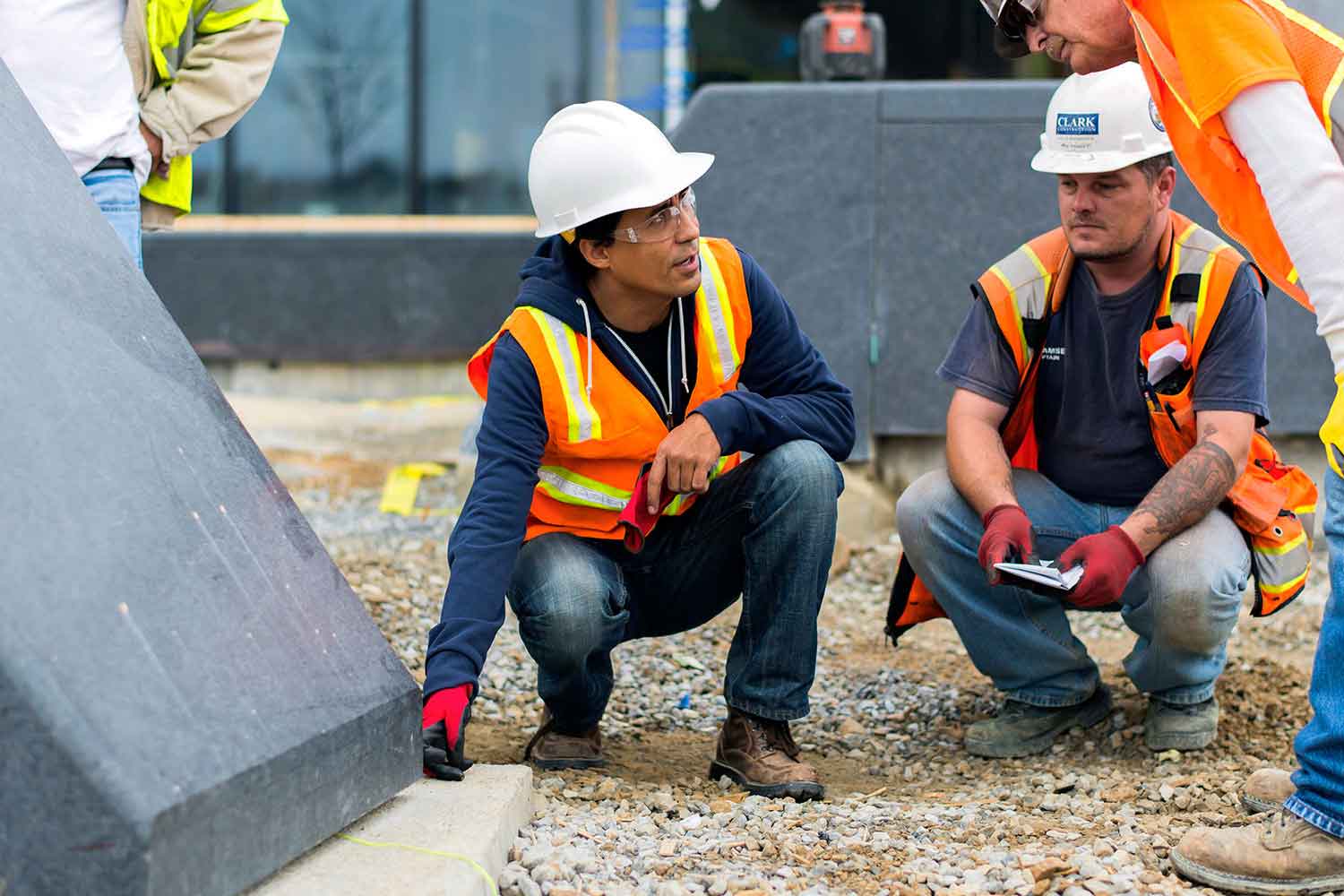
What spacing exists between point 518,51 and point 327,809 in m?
9.09

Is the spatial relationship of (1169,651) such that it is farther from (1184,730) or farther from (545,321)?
(545,321)

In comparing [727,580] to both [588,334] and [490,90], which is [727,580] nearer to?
[588,334]

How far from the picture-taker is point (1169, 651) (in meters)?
3.74

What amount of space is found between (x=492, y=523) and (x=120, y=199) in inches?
57.3

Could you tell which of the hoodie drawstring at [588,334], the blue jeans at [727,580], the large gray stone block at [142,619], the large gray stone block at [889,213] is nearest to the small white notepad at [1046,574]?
the blue jeans at [727,580]

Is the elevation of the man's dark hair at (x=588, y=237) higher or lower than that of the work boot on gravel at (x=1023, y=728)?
higher

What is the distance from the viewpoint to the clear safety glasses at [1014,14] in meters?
2.96

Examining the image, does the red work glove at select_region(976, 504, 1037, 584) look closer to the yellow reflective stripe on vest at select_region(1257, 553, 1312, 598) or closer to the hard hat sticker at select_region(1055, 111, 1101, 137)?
the yellow reflective stripe on vest at select_region(1257, 553, 1312, 598)

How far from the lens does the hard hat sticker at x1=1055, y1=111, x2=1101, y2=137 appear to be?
3.75m

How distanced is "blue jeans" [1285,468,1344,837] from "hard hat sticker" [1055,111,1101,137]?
4.27 ft

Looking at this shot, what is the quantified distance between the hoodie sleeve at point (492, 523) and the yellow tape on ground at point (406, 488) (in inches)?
135

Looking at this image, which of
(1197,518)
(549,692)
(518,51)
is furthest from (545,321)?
(518,51)

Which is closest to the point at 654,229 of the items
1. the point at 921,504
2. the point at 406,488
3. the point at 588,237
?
the point at 588,237

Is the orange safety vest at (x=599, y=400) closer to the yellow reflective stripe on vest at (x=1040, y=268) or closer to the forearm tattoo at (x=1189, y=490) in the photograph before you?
the yellow reflective stripe on vest at (x=1040, y=268)
